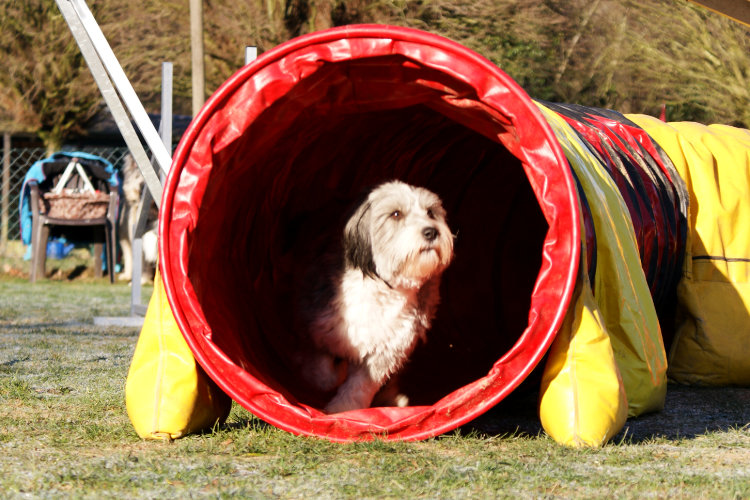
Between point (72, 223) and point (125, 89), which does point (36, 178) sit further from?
point (125, 89)

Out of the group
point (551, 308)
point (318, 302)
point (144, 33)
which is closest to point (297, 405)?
point (318, 302)

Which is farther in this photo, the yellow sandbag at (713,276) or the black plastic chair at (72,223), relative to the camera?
the black plastic chair at (72,223)

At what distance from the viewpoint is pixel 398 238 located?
181 inches

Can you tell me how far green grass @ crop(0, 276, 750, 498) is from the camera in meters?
3.08

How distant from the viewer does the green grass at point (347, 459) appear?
3078 millimetres

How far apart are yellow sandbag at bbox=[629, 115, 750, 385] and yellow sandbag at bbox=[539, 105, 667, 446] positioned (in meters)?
1.41

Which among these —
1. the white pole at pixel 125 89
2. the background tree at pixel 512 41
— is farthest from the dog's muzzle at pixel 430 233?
the background tree at pixel 512 41

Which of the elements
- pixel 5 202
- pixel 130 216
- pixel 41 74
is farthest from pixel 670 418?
pixel 41 74

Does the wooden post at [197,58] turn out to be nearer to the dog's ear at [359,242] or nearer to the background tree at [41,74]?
the dog's ear at [359,242]

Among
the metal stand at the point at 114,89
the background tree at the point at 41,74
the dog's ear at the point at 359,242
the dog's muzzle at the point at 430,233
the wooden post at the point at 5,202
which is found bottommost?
the wooden post at the point at 5,202

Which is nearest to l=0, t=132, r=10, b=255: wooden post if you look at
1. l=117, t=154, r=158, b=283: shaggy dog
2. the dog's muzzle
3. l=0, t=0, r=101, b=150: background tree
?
l=0, t=0, r=101, b=150: background tree

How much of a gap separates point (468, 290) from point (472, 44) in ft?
23.2

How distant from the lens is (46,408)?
175 inches

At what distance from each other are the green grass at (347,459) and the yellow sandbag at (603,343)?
0.39 ft
